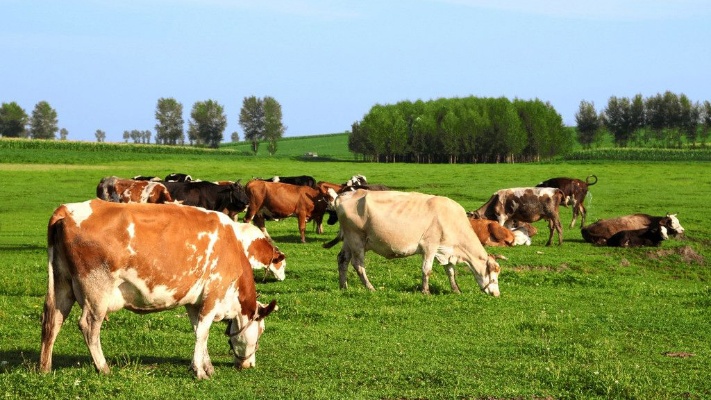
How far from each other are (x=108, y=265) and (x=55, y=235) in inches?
29.0

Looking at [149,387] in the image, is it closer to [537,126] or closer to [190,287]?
[190,287]

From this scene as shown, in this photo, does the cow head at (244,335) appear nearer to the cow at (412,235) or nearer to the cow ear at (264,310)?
the cow ear at (264,310)

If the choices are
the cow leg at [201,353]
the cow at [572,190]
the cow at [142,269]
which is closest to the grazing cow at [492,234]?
the cow at [572,190]

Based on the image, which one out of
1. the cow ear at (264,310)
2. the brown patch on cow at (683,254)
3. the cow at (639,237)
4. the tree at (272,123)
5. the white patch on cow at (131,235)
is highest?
the tree at (272,123)

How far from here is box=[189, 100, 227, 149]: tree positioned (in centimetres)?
17388

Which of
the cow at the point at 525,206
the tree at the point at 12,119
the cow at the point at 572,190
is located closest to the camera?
the cow at the point at 525,206

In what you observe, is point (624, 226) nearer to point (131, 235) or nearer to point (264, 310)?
point (264, 310)

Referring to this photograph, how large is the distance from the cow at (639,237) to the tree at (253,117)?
498 feet

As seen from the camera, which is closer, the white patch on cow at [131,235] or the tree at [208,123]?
the white patch on cow at [131,235]

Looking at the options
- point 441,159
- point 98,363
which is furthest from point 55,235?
point 441,159

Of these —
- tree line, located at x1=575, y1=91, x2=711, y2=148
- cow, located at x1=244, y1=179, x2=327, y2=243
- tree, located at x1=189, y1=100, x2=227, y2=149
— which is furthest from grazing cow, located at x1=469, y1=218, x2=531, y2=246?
tree, located at x1=189, y1=100, x2=227, y2=149

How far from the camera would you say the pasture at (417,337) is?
10.0 meters

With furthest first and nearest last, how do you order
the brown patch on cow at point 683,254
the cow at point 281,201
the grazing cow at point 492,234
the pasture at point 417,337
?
the cow at point 281,201 < the grazing cow at point 492,234 < the brown patch on cow at point 683,254 < the pasture at point 417,337

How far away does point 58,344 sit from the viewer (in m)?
12.2
